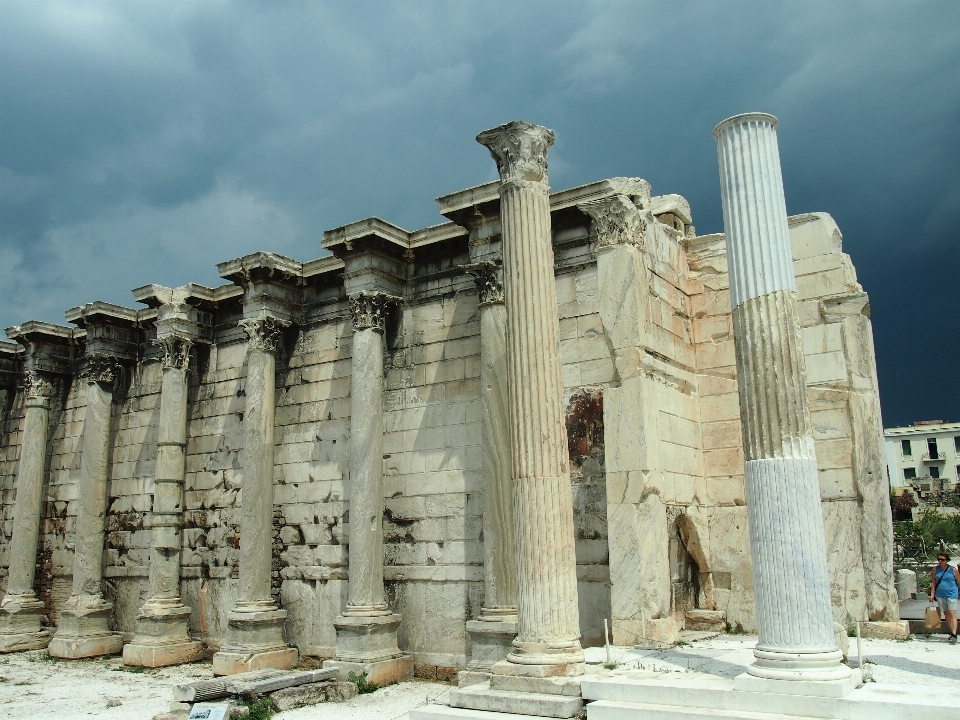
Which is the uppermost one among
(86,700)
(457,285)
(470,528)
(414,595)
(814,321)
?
(457,285)

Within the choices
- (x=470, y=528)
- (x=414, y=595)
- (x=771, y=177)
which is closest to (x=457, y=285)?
(x=470, y=528)

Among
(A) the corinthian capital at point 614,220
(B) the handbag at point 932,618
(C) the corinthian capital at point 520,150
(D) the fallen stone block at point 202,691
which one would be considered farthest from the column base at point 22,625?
(B) the handbag at point 932,618

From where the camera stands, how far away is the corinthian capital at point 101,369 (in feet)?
55.6

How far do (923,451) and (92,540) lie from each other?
65.2 metres

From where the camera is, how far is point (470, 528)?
12.3 m

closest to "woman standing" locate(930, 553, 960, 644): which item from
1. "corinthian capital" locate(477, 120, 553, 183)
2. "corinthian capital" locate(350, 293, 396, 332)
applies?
"corinthian capital" locate(477, 120, 553, 183)

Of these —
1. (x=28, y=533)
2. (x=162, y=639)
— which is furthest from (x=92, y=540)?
(x=162, y=639)

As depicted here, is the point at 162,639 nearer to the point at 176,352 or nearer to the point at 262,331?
the point at 176,352

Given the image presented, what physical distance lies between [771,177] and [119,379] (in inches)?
567

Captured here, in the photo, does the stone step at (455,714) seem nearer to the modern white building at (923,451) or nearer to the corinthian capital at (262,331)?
the corinthian capital at (262,331)

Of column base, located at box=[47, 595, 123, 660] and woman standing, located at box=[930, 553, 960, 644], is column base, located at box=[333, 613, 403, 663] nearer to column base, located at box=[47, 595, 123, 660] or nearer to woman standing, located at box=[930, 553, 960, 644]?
column base, located at box=[47, 595, 123, 660]

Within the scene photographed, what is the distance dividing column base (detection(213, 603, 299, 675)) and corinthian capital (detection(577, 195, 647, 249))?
25.8ft

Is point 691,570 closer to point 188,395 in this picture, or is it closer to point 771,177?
point 771,177

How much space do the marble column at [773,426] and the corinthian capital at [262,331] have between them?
8794mm
